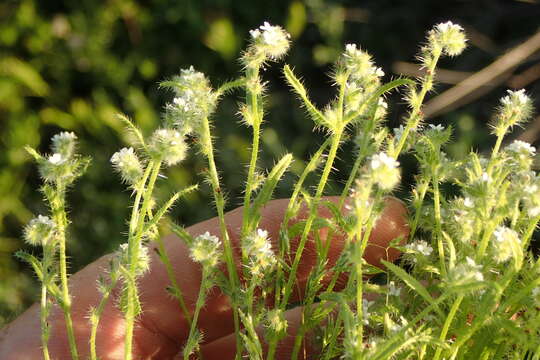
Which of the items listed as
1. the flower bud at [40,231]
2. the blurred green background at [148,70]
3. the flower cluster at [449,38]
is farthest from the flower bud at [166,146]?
the blurred green background at [148,70]

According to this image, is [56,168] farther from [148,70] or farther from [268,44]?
[148,70]

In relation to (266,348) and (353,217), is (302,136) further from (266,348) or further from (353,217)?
(353,217)

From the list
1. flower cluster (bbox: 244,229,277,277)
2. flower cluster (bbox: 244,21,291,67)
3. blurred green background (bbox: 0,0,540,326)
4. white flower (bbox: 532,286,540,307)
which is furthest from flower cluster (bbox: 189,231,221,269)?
blurred green background (bbox: 0,0,540,326)

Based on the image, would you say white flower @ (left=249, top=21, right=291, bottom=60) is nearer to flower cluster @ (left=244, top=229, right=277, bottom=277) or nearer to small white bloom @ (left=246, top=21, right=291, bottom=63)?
small white bloom @ (left=246, top=21, right=291, bottom=63)

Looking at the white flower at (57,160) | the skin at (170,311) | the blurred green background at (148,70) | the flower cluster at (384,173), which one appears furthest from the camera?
the blurred green background at (148,70)

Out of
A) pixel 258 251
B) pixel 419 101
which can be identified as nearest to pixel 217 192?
pixel 258 251

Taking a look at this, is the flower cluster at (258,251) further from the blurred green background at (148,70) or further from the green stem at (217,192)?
the blurred green background at (148,70)

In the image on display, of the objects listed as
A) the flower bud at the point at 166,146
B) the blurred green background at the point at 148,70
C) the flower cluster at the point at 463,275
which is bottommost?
the flower cluster at the point at 463,275
